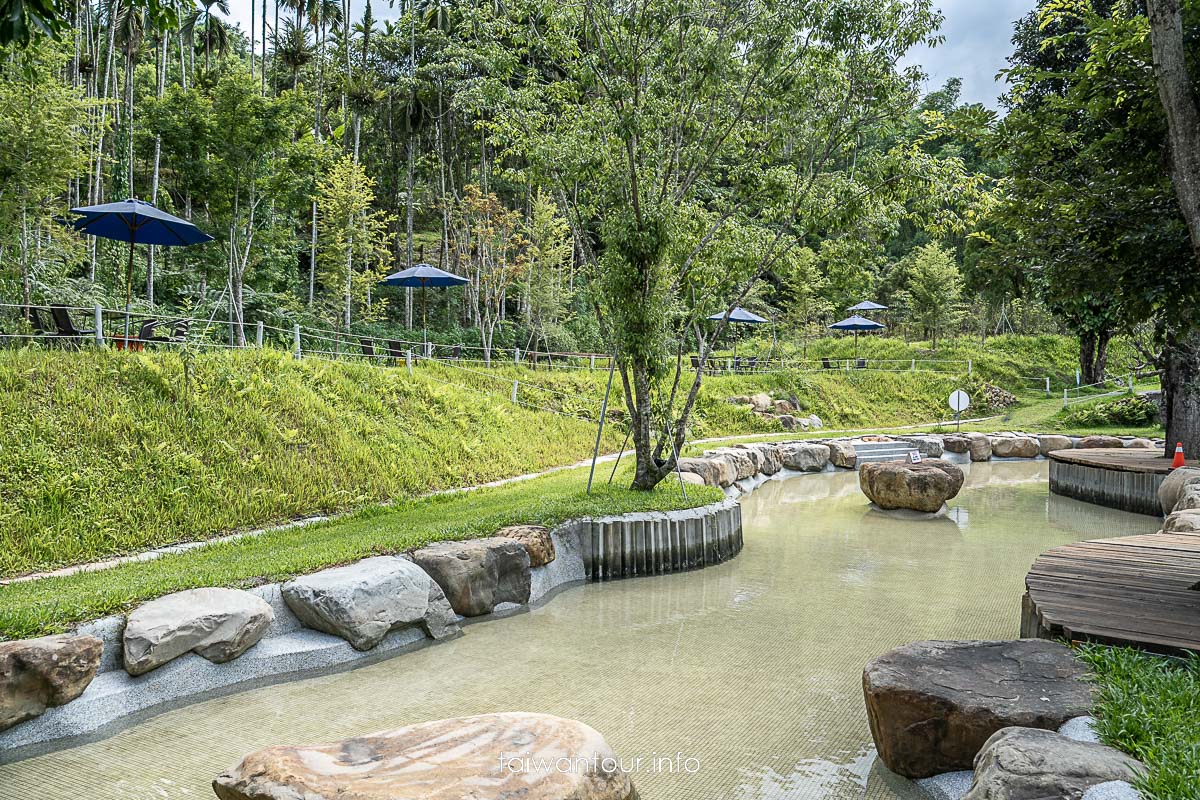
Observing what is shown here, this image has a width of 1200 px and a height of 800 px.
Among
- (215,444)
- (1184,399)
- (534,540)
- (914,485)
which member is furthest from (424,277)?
(1184,399)

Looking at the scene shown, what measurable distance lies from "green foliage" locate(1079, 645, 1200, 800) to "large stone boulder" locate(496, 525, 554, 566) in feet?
13.9

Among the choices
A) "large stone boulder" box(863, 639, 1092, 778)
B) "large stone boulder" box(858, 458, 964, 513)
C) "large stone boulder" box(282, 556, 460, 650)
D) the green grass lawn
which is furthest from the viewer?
"large stone boulder" box(858, 458, 964, 513)

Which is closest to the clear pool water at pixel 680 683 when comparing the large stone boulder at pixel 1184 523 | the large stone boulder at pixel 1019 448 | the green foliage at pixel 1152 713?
the green foliage at pixel 1152 713

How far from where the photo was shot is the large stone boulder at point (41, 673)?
3.75 meters

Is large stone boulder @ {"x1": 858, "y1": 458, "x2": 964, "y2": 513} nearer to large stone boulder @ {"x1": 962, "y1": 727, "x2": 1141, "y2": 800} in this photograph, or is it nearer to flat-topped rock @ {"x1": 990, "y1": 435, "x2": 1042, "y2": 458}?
flat-topped rock @ {"x1": 990, "y1": 435, "x2": 1042, "y2": 458}

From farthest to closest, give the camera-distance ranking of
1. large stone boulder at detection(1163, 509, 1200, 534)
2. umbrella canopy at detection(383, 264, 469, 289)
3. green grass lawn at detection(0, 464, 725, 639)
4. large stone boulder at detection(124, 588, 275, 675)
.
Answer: umbrella canopy at detection(383, 264, 469, 289) < large stone boulder at detection(1163, 509, 1200, 534) < green grass lawn at detection(0, 464, 725, 639) < large stone boulder at detection(124, 588, 275, 675)

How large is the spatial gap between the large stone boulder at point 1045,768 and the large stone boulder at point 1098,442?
1679cm

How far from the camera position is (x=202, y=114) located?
15.8m

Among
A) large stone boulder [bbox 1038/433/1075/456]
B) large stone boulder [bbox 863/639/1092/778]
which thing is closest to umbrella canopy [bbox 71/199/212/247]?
large stone boulder [bbox 863/639/1092/778]

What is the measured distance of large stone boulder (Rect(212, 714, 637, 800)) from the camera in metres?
2.76

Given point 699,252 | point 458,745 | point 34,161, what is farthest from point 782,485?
point 34,161

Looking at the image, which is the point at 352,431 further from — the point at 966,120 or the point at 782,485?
the point at 782,485

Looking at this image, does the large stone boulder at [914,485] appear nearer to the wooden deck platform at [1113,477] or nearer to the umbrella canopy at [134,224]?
the wooden deck platform at [1113,477]

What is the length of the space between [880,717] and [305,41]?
99.8 feet
